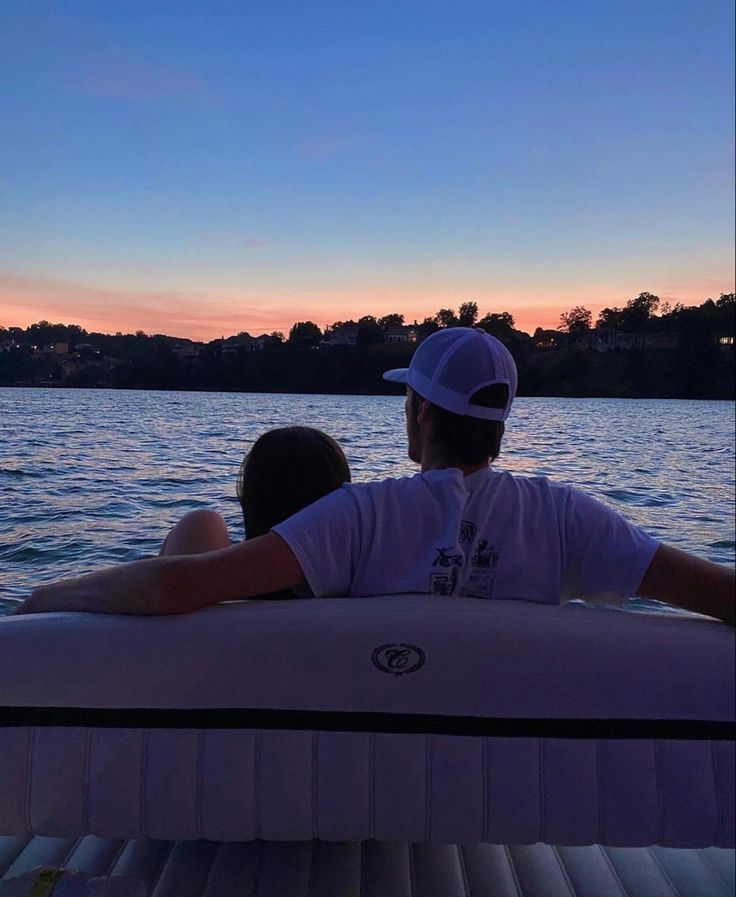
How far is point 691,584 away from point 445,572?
0.44 m

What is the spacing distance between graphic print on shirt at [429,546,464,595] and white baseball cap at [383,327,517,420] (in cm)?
28

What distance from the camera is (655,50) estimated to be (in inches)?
235

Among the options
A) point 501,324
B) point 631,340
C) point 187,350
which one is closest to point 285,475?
point 501,324

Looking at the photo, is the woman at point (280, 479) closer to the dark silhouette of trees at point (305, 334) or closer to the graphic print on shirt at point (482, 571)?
the graphic print on shirt at point (482, 571)

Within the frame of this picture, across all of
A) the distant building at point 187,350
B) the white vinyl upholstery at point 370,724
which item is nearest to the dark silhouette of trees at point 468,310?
the distant building at point 187,350

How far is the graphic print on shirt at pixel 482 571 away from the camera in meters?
1.42

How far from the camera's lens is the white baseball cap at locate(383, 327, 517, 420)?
4.81 feet

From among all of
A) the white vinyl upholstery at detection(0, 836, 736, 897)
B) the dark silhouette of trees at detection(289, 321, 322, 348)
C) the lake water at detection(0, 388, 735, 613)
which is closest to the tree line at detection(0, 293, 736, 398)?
the dark silhouette of trees at detection(289, 321, 322, 348)

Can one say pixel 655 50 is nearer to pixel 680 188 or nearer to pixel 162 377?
pixel 680 188

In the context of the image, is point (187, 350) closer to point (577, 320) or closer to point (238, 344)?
point (238, 344)

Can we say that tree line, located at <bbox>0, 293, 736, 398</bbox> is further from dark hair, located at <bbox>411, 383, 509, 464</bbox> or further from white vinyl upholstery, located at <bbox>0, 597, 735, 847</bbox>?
white vinyl upholstery, located at <bbox>0, 597, 735, 847</bbox>

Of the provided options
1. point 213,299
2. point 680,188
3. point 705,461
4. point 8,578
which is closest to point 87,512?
point 8,578

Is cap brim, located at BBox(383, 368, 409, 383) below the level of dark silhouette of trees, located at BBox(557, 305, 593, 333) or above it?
below

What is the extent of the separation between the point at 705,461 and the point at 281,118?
11.3 meters
